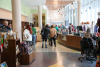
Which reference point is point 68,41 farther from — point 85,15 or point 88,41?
point 85,15

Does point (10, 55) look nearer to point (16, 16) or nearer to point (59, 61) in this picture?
point (59, 61)

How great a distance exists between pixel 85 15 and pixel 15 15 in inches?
397

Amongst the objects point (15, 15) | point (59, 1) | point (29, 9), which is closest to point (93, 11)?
point (59, 1)

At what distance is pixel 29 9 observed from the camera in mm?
16625

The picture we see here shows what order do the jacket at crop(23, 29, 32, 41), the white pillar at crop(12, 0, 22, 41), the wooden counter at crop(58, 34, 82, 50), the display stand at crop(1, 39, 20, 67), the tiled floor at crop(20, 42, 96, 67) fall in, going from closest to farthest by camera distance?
the display stand at crop(1, 39, 20, 67), the tiled floor at crop(20, 42, 96, 67), the jacket at crop(23, 29, 32, 41), the white pillar at crop(12, 0, 22, 41), the wooden counter at crop(58, 34, 82, 50)

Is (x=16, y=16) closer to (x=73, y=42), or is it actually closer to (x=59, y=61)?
(x=59, y=61)

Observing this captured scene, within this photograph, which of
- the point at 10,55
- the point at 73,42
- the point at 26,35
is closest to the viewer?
the point at 10,55

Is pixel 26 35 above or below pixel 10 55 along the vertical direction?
above

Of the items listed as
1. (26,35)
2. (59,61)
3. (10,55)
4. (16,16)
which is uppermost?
(16,16)

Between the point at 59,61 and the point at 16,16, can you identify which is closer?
the point at 59,61

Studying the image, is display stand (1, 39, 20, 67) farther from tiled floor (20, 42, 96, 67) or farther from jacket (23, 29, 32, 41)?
jacket (23, 29, 32, 41)

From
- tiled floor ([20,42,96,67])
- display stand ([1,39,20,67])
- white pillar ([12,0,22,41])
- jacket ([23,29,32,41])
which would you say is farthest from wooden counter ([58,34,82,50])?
display stand ([1,39,20,67])

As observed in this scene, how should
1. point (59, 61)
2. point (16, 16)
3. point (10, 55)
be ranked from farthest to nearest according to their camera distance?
point (16, 16), point (59, 61), point (10, 55)

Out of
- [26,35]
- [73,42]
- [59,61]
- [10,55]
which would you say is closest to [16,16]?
[26,35]
